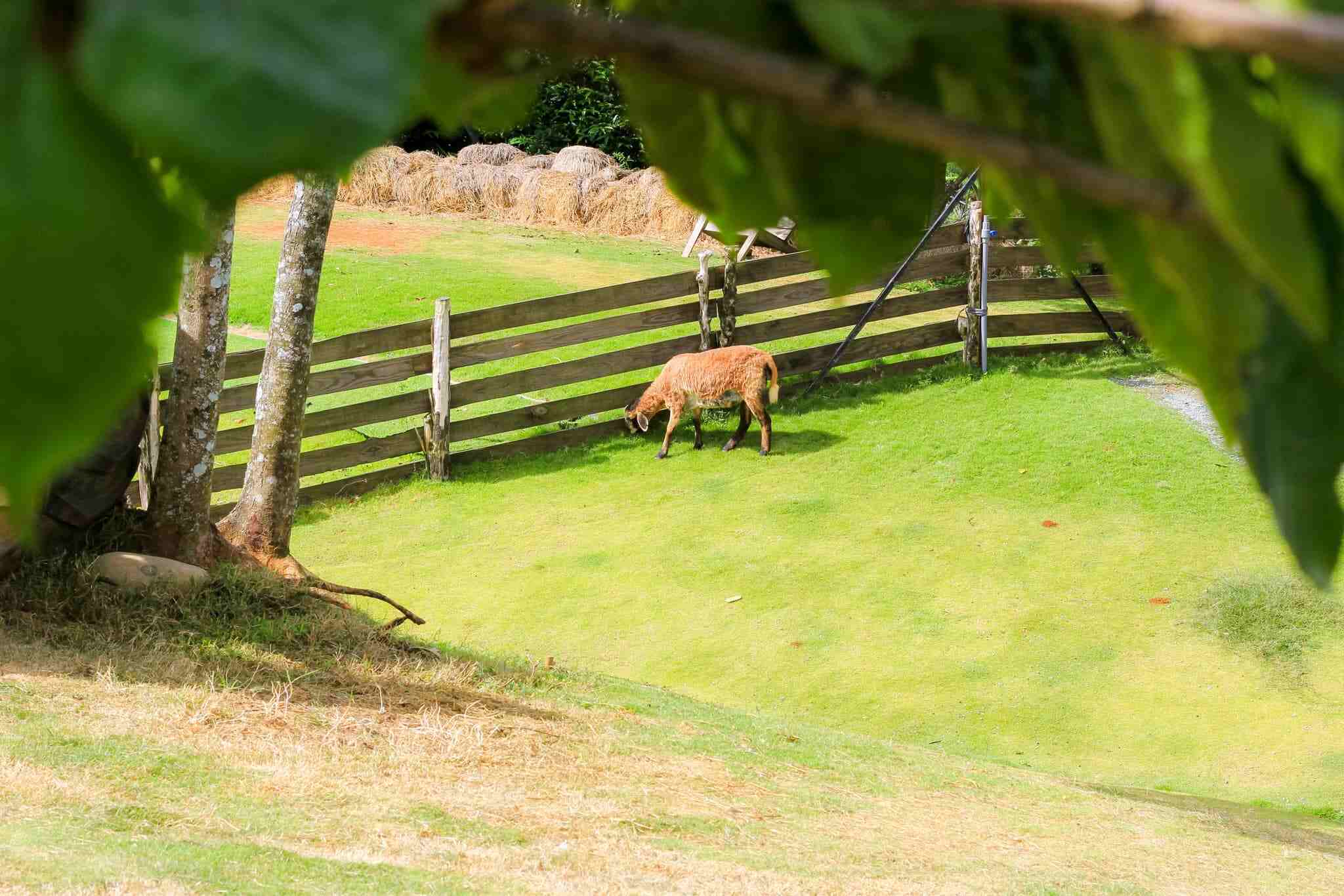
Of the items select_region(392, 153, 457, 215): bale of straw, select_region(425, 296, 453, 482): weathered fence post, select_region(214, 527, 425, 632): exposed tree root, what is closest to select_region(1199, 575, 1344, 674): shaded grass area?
select_region(214, 527, 425, 632): exposed tree root

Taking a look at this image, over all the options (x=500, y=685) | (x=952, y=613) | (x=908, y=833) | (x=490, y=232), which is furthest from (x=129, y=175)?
(x=490, y=232)

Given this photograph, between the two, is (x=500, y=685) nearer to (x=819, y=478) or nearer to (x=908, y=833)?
(x=908, y=833)

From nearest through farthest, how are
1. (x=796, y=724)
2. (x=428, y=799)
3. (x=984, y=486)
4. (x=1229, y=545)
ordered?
(x=428, y=799) < (x=796, y=724) < (x=1229, y=545) < (x=984, y=486)

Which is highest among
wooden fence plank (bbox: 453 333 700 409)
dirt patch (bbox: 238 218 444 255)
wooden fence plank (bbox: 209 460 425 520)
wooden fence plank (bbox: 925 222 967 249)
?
dirt patch (bbox: 238 218 444 255)

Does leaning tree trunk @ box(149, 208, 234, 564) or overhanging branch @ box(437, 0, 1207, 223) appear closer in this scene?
overhanging branch @ box(437, 0, 1207, 223)

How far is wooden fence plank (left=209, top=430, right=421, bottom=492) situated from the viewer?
8672mm

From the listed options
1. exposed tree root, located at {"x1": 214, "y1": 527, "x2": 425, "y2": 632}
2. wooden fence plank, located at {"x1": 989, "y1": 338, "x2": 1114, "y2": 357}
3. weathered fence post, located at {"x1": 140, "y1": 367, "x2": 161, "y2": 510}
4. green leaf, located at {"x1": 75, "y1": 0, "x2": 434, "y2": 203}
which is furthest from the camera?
wooden fence plank, located at {"x1": 989, "y1": 338, "x2": 1114, "y2": 357}

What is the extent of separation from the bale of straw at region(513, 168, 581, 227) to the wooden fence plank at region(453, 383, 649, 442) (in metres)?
6.62

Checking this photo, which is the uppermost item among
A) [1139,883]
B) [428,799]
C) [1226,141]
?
[1226,141]

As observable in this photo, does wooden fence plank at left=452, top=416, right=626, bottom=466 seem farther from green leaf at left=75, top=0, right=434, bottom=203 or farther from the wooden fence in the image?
green leaf at left=75, top=0, right=434, bottom=203

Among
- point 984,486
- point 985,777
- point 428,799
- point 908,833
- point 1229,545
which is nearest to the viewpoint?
point 428,799

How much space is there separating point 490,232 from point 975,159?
15.8 meters

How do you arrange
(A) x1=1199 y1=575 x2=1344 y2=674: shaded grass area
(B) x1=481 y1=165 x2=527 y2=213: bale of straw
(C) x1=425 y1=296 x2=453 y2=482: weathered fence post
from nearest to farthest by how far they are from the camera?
(A) x1=1199 y1=575 x2=1344 y2=674: shaded grass area
(C) x1=425 y1=296 x2=453 y2=482: weathered fence post
(B) x1=481 y1=165 x2=527 y2=213: bale of straw

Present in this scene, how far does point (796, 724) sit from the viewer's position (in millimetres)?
5902
